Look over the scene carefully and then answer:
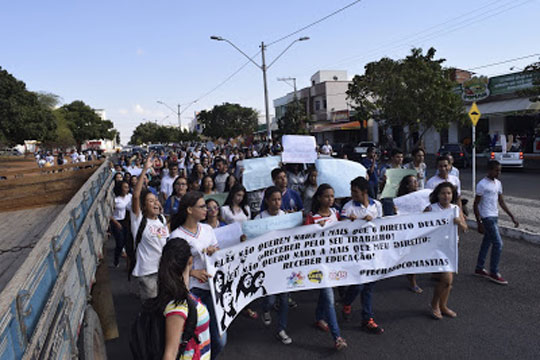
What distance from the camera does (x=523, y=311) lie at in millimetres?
4602

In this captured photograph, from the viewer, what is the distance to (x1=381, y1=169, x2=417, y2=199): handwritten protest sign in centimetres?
680

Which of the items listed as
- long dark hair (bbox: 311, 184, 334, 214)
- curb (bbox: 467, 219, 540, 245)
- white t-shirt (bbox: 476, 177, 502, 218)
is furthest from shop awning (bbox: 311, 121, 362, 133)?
long dark hair (bbox: 311, 184, 334, 214)

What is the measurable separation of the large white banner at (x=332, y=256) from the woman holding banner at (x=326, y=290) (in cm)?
11

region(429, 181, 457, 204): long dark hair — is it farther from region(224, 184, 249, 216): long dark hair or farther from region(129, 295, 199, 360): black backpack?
region(129, 295, 199, 360): black backpack

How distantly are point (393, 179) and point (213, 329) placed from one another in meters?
4.41

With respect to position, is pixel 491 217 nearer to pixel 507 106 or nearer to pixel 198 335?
pixel 198 335

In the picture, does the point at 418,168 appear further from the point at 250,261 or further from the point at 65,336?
the point at 65,336

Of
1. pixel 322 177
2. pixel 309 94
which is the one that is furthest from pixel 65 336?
pixel 309 94

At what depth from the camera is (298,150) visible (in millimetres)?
8305

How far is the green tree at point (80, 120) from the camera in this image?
69.3 metres

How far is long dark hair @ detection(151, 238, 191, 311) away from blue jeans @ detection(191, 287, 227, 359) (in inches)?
46.7

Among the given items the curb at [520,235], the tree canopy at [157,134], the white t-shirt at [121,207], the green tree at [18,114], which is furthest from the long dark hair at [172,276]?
the tree canopy at [157,134]

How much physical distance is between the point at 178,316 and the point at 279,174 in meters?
3.71

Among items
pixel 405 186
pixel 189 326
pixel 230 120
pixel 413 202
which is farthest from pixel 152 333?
pixel 230 120
